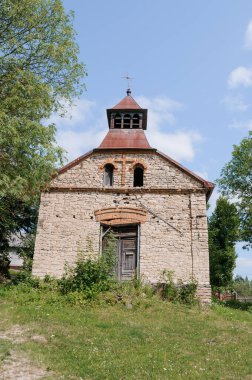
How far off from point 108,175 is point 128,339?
8.13 m

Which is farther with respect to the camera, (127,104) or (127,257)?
(127,104)

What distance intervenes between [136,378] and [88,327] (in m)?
3.06

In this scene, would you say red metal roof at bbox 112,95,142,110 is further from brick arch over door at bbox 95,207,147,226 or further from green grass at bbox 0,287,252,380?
green grass at bbox 0,287,252,380

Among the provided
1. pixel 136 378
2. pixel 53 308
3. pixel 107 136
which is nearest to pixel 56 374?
pixel 136 378

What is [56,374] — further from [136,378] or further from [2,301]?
[2,301]

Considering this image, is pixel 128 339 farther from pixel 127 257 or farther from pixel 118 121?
pixel 118 121

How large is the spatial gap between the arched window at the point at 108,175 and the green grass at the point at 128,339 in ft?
16.6

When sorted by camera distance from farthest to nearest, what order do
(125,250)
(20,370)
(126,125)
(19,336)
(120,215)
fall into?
(126,125)
(120,215)
(125,250)
(19,336)
(20,370)

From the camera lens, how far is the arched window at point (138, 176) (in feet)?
51.6

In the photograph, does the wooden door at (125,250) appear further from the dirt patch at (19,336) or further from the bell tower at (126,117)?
the dirt patch at (19,336)

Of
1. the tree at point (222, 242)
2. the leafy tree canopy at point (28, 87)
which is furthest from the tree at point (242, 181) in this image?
the leafy tree canopy at point (28, 87)

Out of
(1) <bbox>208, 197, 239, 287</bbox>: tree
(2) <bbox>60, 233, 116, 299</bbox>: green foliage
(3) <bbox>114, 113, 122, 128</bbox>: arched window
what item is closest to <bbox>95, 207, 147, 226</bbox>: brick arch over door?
(2) <bbox>60, 233, 116, 299</bbox>: green foliage

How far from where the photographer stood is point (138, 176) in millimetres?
15836

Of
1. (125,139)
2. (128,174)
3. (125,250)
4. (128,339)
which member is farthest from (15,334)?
(125,139)
